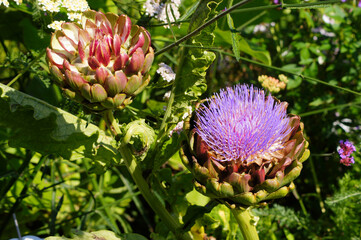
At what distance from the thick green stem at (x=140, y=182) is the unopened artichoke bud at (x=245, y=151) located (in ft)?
0.33

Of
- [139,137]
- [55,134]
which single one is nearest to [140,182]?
[139,137]

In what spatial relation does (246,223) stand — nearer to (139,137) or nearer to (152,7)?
(139,137)

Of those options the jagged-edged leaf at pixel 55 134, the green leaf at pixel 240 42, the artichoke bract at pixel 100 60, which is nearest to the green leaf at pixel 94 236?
the jagged-edged leaf at pixel 55 134

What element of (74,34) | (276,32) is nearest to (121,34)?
(74,34)

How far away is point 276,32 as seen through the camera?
1575 millimetres

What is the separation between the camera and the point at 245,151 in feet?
2.26

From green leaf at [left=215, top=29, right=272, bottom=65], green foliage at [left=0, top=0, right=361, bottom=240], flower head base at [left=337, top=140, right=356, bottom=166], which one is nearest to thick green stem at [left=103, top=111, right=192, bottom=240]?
green foliage at [left=0, top=0, right=361, bottom=240]

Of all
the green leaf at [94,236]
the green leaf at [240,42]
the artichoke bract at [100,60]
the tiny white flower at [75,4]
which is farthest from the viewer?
the green leaf at [240,42]

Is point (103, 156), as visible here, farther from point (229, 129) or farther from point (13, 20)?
point (13, 20)

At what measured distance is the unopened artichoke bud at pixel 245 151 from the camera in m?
0.64

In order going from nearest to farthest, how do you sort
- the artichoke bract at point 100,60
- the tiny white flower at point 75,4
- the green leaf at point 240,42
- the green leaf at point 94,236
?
the artichoke bract at point 100,60
the green leaf at point 94,236
the tiny white flower at point 75,4
the green leaf at point 240,42

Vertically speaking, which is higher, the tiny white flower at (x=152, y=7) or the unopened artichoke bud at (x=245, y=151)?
the tiny white flower at (x=152, y=7)

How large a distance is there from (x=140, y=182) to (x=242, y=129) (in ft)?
0.68

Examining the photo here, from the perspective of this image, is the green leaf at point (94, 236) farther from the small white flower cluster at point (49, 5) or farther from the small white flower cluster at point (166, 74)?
the small white flower cluster at point (49, 5)
